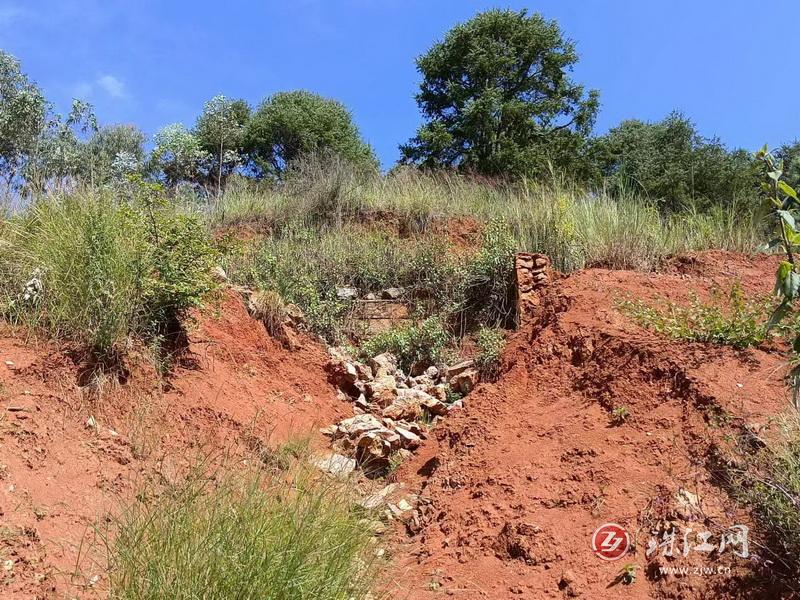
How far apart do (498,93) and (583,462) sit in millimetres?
15072

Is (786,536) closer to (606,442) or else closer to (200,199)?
(606,442)

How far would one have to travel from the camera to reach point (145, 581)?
2607 millimetres

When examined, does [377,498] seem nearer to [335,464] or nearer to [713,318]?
[335,464]

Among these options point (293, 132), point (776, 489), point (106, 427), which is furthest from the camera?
point (293, 132)

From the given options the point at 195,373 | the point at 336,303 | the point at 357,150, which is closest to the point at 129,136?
the point at 357,150

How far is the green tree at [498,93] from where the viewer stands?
1767 centimetres

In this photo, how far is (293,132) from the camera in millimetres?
21016

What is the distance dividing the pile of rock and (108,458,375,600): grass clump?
1.95 meters

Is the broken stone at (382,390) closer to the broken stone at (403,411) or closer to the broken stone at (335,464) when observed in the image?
the broken stone at (403,411)

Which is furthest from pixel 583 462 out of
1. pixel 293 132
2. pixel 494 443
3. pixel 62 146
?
pixel 293 132

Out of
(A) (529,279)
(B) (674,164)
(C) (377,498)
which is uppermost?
(B) (674,164)

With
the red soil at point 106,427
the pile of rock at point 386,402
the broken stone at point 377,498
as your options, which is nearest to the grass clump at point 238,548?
the red soil at point 106,427

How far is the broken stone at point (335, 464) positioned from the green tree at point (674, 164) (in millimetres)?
9857

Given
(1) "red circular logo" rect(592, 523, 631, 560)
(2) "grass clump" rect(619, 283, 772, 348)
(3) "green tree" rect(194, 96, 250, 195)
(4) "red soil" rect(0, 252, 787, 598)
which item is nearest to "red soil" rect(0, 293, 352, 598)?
(4) "red soil" rect(0, 252, 787, 598)
